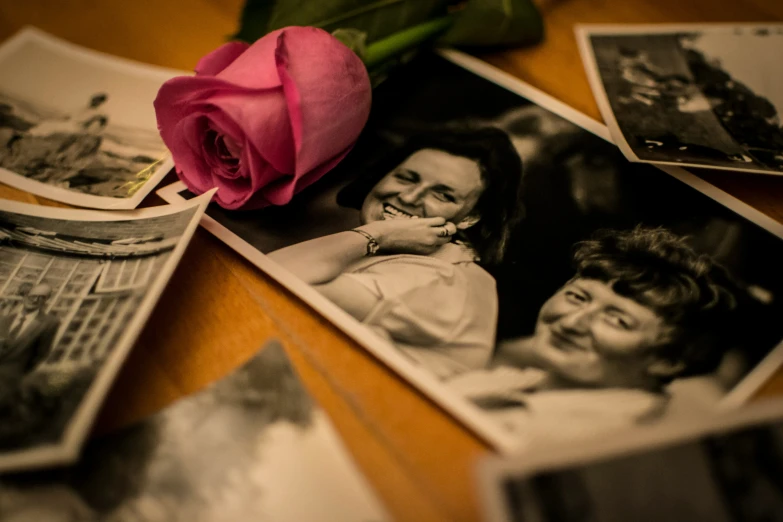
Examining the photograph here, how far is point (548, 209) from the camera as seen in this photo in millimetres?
391

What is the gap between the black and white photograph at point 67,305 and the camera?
0.27m

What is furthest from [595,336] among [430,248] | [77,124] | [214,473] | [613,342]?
[77,124]

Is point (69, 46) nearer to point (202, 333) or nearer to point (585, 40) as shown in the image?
point (202, 333)

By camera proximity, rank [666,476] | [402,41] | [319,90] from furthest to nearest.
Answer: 1. [402,41]
2. [319,90]
3. [666,476]

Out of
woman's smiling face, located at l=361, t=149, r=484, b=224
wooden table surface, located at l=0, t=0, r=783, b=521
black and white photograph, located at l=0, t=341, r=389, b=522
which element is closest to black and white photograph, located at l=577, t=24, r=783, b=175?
wooden table surface, located at l=0, t=0, r=783, b=521

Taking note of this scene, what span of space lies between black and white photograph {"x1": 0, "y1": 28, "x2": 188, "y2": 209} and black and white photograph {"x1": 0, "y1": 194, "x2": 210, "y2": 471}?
0.11ft

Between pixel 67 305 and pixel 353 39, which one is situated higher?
pixel 353 39

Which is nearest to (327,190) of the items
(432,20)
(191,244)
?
(191,244)

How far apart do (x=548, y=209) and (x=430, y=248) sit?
9cm

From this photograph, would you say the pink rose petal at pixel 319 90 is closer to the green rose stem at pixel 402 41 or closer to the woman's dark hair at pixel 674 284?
the green rose stem at pixel 402 41

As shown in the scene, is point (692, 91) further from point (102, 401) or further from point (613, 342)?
point (102, 401)

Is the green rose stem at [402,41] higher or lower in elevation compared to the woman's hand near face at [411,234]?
higher

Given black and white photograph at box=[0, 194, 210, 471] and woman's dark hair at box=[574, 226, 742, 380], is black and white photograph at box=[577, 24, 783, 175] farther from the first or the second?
black and white photograph at box=[0, 194, 210, 471]

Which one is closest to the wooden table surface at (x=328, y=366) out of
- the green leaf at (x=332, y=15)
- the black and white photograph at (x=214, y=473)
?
the black and white photograph at (x=214, y=473)
